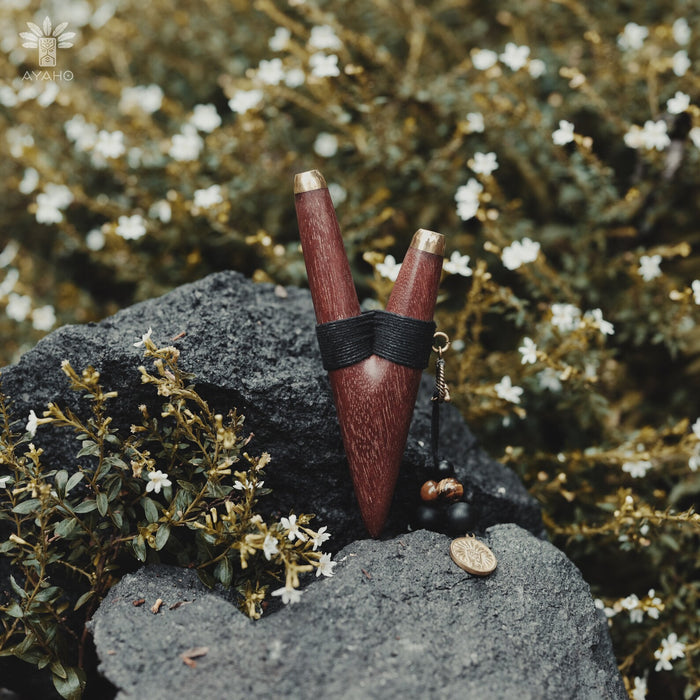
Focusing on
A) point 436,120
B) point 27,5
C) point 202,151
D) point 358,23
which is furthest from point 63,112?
point 436,120

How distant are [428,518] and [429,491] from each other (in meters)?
0.07

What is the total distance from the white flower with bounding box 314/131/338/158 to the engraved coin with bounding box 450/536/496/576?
1.87m

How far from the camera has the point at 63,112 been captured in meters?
3.15

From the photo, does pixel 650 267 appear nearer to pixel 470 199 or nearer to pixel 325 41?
pixel 470 199

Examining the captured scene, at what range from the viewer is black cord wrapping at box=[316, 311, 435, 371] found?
5.54ft

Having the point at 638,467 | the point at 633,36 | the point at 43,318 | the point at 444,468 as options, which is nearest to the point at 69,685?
the point at 444,468

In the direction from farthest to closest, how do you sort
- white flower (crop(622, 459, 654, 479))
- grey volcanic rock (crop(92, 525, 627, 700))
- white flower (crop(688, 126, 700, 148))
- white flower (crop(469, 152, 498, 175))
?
white flower (crop(688, 126, 700, 148))
white flower (crop(469, 152, 498, 175))
white flower (crop(622, 459, 654, 479))
grey volcanic rock (crop(92, 525, 627, 700))

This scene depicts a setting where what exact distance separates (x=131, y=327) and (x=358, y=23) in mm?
2293

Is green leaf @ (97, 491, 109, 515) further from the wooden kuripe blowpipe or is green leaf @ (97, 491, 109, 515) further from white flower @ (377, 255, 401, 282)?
Answer: white flower @ (377, 255, 401, 282)

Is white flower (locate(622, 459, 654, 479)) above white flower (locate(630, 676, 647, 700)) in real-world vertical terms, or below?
A: above

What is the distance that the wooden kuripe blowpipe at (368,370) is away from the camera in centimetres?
169

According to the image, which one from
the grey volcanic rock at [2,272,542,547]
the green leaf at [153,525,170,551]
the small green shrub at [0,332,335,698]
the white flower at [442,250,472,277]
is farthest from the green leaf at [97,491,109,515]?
the white flower at [442,250,472,277]

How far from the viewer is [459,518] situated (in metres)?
1.70

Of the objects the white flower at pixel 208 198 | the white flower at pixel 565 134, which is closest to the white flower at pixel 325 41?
the white flower at pixel 208 198
